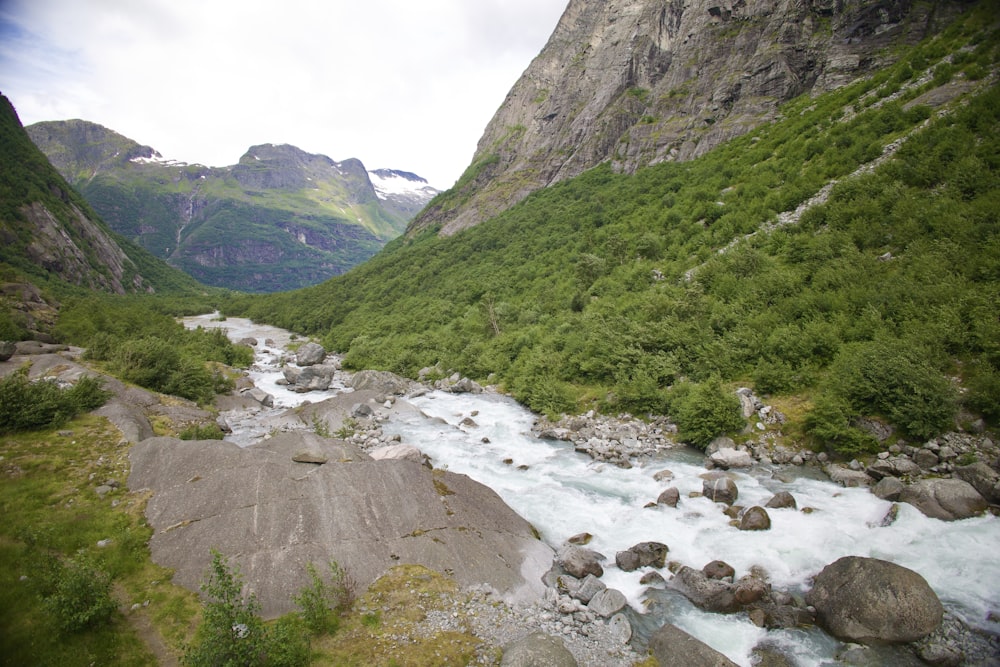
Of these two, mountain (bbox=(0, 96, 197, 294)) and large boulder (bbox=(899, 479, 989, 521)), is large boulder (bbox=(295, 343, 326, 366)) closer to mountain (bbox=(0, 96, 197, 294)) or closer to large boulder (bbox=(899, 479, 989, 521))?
large boulder (bbox=(899, 479, 989, 521))

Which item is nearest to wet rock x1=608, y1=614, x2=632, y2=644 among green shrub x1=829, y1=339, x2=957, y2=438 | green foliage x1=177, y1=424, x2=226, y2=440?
green shrub x1=829, y1=339, x2=957, y2=438

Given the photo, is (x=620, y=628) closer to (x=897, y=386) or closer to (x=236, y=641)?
(x=236, y=641)

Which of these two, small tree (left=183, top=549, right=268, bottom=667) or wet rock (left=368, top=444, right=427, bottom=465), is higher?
small tree (left=183, top=549, right=268, bottom=667)

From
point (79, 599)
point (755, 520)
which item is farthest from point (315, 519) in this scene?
point (755, 520)

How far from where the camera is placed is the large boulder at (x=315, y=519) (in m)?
10.8

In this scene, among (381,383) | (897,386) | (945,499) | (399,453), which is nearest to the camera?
(945,499)

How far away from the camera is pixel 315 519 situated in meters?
12.0

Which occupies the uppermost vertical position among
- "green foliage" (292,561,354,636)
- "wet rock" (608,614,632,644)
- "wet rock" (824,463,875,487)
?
"wet rock" (824,463,875,487)

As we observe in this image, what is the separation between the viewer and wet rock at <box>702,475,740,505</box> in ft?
47.6

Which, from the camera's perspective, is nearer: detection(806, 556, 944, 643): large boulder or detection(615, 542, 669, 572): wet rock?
detection(806, 556, 944, 643): large boulder

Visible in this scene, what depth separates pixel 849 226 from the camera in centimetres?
2492

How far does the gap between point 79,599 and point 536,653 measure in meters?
9.10

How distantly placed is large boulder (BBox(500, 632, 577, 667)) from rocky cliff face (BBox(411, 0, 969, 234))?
61.8 m

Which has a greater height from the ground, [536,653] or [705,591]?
[536,653]
